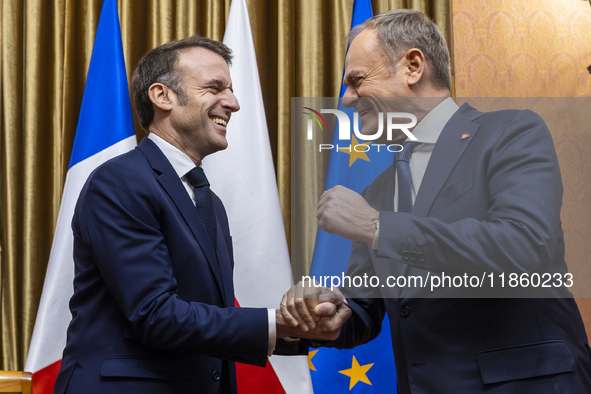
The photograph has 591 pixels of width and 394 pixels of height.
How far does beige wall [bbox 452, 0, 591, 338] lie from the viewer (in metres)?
2.40

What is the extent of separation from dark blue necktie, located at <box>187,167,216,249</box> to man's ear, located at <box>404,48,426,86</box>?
2.24 ft

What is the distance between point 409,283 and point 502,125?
1.38 feet

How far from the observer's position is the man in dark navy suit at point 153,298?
1.23 metres

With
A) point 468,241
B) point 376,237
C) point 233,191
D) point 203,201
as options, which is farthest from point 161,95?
point 468,241

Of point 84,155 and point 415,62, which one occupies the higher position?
point 415,62

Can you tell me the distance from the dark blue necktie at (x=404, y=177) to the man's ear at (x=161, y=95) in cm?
84

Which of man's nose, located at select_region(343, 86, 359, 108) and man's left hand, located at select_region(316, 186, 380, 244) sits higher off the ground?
man's nose, located at select_region(343, 86, 359, 108)

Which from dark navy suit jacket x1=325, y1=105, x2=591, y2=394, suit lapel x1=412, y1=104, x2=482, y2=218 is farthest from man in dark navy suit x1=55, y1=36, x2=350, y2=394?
suit lapel x1=412, y1=104, x2=482, y2=218

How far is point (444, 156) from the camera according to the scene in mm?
1141

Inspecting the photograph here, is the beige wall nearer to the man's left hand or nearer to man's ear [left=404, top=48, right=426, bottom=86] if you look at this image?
man's ear [left=404, top=48, right=426, bottom=86]

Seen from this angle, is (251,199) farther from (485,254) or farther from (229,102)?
(485,254)

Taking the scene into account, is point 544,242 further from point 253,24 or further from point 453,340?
point 253,24

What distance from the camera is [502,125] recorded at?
114 centimetres

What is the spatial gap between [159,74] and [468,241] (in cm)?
117
